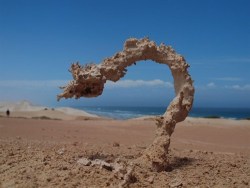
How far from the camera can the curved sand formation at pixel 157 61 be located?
787cm

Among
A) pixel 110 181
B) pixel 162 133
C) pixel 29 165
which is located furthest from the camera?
pixel 162 133

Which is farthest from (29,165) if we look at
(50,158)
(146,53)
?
(146,53)

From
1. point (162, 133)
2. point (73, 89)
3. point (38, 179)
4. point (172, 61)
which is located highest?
point (172, 61)

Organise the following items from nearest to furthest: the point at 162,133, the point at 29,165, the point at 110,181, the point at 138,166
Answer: the point at 110,181, the point at 29,165, the point at 138,166, the point at 162,133

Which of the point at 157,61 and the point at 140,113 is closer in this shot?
the point at 157,61

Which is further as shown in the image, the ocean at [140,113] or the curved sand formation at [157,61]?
the ocean at [140,113]

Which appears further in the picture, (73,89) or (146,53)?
(146,53)

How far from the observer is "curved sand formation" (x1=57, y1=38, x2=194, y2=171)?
7.87m

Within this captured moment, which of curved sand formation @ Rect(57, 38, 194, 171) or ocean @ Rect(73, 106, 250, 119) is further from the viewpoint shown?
ocean @ Rect(73, 106, 250, 119)

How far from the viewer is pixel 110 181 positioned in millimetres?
6426

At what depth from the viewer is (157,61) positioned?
8.57 metres

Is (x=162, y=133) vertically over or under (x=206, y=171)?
over

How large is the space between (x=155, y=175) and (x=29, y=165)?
6.76ft

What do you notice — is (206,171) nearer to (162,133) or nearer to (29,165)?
(162,133)
